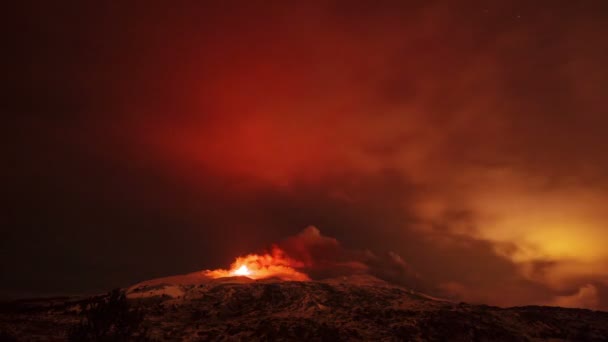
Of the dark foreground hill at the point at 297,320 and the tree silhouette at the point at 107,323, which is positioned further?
the dark foreground hill at the point at 297,320

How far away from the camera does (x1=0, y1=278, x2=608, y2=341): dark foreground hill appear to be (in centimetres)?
11519

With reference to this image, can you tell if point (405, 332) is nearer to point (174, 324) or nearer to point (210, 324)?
point (210, 324)

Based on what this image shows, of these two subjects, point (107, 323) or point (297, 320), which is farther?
point (297, 320)

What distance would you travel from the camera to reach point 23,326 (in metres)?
101

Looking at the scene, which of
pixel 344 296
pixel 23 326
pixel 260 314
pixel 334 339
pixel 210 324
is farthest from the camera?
pixel 344 296

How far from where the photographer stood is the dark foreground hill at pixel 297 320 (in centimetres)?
11519

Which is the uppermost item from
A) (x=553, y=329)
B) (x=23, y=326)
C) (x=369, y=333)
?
(x=553, y=329)

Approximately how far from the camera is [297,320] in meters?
134

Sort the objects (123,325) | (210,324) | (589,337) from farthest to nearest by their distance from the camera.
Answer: (210,324)
(589,337)
(123,325)

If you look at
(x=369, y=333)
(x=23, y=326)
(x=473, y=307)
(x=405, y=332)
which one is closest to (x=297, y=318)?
(x=369, y=333)

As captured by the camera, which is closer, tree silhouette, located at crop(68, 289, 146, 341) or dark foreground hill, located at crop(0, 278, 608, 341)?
tree silhouette, located at crop(68, 289, 146, 341)

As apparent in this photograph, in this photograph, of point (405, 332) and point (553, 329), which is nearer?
point (405, 332)

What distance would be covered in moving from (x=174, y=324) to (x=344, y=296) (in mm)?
86027

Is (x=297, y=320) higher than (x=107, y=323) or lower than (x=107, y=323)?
higher
